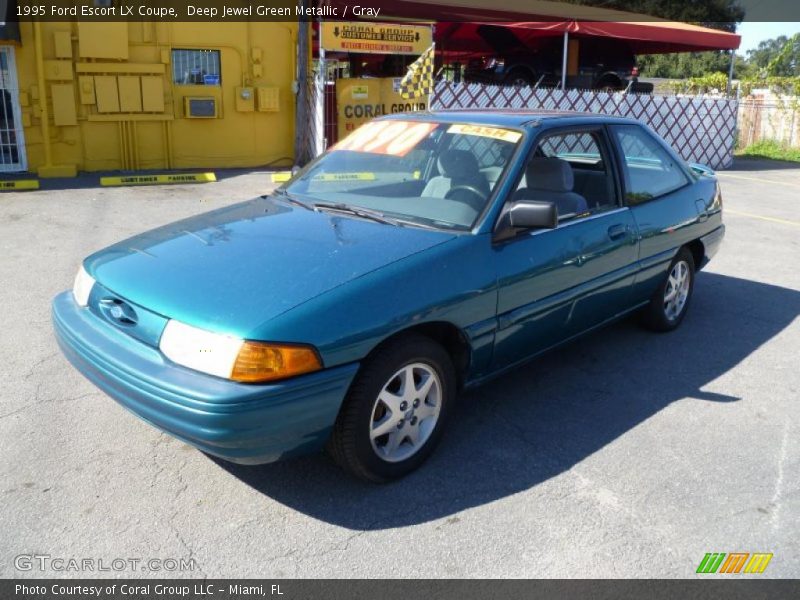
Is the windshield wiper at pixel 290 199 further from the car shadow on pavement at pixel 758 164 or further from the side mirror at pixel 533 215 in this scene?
the car shadow on pavement at pixel 758 164

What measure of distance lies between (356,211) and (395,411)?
3.78 feet

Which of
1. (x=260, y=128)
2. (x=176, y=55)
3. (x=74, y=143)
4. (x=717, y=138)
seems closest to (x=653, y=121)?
(x=717, y=138)

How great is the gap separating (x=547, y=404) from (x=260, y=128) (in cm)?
1117

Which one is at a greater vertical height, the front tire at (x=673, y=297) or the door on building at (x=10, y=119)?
the door on building at (x=10, y=119)

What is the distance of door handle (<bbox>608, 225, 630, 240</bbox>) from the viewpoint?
4184mm

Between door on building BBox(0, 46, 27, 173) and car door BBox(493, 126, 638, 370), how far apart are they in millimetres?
10653

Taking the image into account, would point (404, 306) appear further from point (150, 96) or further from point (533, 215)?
point (150, 96)

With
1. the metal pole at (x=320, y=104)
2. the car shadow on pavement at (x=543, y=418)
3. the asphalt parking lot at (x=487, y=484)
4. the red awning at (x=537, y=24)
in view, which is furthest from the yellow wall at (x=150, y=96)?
the car shadow on pavement at (x=543, y=418)

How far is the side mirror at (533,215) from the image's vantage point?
132 inches

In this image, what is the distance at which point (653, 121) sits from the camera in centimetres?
1572

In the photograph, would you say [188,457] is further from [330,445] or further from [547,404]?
[547,404]

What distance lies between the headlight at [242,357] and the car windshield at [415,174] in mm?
1113

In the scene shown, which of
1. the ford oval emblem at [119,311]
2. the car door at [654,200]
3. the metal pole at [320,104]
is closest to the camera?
the ford oval emblem at [119,311]

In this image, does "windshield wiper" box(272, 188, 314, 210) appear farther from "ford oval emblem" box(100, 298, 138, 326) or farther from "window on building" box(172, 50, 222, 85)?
"window on building" box(172, 50, 222, 85)
